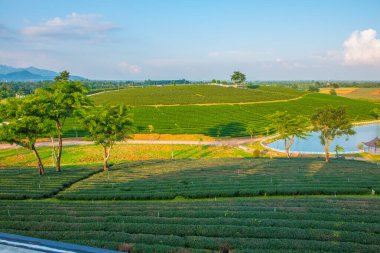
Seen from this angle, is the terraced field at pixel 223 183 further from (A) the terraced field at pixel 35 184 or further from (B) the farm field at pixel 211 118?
→ (B) the farm field at pixel 211 118

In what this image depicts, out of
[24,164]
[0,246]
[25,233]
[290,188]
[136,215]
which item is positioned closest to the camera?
[0,246]

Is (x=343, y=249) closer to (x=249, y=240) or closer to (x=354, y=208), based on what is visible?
(x=249, y=240)

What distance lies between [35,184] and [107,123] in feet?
30.2

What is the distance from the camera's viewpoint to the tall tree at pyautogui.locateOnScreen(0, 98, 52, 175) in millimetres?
26442

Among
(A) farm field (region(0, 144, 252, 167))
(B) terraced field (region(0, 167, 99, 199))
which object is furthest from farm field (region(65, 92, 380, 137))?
(B) terraced field (region(0, 167, 99, 199))

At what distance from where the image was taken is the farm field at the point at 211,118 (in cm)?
6756

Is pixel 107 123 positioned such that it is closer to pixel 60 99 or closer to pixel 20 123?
pixel 60 99

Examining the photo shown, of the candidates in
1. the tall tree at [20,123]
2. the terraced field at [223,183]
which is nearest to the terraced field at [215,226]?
the terraced field at [223,183]

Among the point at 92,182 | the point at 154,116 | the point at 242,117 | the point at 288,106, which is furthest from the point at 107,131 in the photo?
the point at 288,106

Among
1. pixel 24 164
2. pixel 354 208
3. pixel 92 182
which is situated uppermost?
pixel 354 208

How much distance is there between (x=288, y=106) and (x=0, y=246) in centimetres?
10460

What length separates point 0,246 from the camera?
870 cm

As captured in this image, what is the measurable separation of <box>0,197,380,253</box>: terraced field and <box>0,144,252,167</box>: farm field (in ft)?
105

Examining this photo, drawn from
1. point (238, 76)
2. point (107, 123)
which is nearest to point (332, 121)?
point (107, 123)
